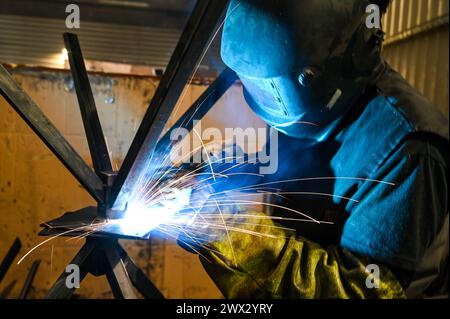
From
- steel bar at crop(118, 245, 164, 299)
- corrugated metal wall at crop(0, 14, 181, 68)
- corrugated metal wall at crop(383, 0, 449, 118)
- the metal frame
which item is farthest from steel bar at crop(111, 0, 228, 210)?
corrugated metal wall at crop(0, 14, 181, 68)

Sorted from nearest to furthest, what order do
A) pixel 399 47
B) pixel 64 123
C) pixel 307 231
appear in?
pixel 307 231, pixel 64 123, pixel 399 47

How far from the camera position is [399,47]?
127 inches

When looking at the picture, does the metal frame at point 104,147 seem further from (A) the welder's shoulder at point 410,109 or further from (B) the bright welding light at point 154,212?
(A) the welder's shoulder at point 410,109

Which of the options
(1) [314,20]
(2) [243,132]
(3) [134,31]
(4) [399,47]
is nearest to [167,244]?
(2) [243,132]

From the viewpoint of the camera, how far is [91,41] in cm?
458

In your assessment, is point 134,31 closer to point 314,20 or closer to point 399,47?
point 399,47

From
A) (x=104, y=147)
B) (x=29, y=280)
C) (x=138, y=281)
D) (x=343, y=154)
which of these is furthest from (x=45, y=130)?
(x=29, y=280)

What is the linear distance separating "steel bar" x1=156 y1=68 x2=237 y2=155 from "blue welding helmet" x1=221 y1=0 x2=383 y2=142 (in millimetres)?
170

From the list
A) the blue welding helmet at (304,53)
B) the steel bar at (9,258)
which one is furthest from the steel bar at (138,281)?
the steel bar at (9,258)

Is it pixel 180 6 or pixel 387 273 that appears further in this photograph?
pixel 180 6
